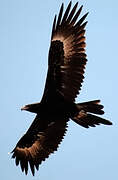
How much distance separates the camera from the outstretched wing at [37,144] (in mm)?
9539

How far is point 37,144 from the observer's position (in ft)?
33.0

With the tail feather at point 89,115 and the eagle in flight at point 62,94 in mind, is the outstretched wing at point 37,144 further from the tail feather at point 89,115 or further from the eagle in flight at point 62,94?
the tail feather at point 89,115

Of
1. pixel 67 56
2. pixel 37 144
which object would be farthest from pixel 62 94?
pixel 37 144

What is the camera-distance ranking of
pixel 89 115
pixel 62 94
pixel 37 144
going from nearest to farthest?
pixel 89 115, pixel 62 94, pixel 37 144

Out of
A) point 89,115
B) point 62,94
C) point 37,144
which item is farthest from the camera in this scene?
point 37,144

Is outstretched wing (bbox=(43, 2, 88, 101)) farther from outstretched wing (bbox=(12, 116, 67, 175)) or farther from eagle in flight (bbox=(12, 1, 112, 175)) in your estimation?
outstretched wing (bbox=(12, 116, 67, 175))

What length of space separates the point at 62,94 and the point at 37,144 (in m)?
1.62

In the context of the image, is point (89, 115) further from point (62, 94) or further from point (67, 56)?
point (67, 56)

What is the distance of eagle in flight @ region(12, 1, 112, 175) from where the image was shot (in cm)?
870

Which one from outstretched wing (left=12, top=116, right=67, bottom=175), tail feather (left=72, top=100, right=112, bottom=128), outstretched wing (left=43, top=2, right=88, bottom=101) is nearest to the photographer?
tail feather (left=72, top=100, right=112, bottom=128)

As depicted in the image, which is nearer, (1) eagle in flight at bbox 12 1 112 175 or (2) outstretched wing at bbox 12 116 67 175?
(1) eagle in flight at bbox 12 1 112 175

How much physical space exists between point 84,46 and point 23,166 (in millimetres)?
3149

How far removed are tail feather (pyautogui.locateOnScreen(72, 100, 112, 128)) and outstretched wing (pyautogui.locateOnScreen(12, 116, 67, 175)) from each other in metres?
0.80

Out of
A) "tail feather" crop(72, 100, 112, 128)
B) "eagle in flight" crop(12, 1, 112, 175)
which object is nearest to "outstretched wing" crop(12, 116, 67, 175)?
"eagle in flight" crop(12, 1, 112, 175)
